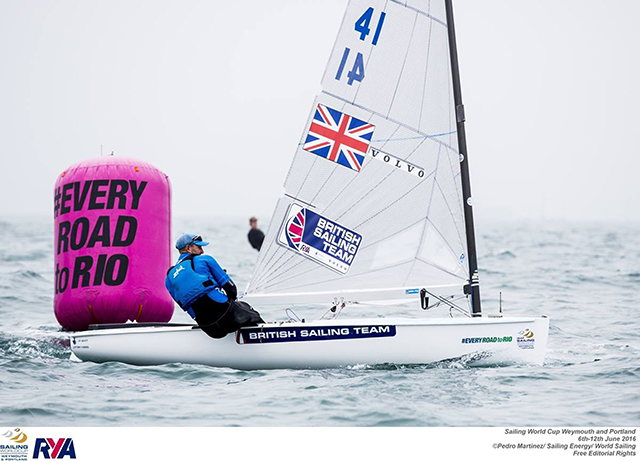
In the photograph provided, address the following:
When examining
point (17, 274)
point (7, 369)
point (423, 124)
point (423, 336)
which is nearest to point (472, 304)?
point (423, 336)

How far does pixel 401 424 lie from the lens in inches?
250

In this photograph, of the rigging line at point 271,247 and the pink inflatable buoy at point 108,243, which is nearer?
the rigging line at point 271,247

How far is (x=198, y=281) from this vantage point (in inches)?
311

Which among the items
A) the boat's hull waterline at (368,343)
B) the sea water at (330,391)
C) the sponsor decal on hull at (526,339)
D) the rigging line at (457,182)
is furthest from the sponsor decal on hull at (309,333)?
the rigging line at (457,182)

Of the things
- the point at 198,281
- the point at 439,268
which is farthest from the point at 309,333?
the point at 439,268

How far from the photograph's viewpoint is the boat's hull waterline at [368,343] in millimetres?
8102

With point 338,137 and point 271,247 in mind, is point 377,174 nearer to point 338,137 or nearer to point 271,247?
point 338,137

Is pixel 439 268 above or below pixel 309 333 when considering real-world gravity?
above

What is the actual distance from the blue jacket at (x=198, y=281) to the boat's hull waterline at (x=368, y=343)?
0.49 metres

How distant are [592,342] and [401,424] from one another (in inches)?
179
